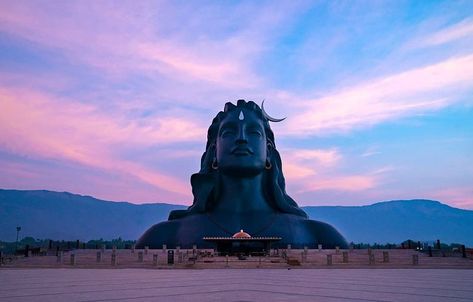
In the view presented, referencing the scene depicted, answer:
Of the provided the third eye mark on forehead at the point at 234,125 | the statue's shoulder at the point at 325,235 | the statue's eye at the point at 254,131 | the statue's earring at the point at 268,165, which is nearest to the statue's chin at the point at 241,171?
the statue's earring at the point at 268,165

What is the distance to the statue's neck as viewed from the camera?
3609cm

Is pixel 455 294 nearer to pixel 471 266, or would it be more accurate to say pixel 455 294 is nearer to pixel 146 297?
pixel 146 297

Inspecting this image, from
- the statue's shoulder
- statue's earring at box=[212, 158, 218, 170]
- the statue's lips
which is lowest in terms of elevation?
the statue's shoulder

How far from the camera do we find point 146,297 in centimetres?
707

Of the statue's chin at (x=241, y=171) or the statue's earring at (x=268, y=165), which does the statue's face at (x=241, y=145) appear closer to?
the statue's chin at (x=241, y=171)

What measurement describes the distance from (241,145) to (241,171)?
6.67 feet

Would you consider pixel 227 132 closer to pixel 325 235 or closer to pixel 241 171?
pixel 241 171

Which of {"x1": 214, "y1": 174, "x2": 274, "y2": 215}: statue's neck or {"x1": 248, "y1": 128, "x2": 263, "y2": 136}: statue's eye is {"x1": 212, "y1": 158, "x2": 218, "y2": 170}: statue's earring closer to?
{"x1": 214, "y1": 174, "x2": 274, "y2": 215}: statue's neck

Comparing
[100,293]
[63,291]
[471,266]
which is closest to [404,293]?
[100,293]

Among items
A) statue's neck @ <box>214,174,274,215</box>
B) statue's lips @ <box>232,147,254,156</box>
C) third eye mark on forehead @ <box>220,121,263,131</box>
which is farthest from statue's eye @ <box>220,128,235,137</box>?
statue's neck @ <box>214,174,274,215</box>

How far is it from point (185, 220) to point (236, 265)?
17.0 m

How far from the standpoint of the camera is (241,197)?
36.3 meters

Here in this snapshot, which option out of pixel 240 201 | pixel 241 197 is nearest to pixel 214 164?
pixel 241 197

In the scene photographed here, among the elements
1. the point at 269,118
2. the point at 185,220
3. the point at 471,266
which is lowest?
the point at 471,266
